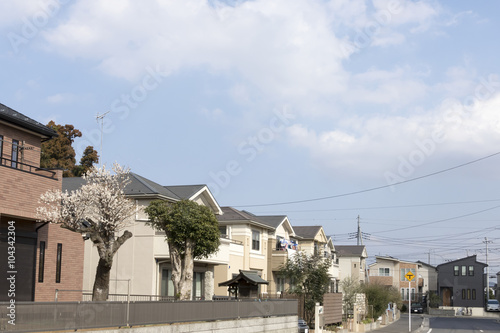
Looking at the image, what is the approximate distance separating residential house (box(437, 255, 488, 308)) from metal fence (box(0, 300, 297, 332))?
77993mm

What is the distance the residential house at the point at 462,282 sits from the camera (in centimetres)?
9569

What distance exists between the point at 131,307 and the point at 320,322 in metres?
13.4

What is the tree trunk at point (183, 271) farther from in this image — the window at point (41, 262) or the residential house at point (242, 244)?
the residential house at point (242, 244)

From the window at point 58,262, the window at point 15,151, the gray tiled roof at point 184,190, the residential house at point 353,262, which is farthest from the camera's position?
the residential house at point 353,262

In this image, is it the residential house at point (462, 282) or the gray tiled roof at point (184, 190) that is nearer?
the gray tiled roof at point (184, 190)

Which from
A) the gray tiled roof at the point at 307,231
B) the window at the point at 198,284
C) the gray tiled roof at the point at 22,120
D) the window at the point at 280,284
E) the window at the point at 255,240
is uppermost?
the gray tiled roof at the point at 22,120

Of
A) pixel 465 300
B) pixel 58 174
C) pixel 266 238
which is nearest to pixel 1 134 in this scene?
pixel 58 174

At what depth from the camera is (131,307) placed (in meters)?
19.3

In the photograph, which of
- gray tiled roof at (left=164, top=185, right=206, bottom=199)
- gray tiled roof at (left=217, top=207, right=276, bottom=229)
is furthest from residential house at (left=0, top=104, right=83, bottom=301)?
gray tiled roof at (left=217, top=207, right=276, bottom=229)

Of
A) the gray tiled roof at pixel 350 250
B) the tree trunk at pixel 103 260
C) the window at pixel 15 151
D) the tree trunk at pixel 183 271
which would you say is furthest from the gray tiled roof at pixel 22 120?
the gray tiled roof at pixel 350 250

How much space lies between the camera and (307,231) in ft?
206

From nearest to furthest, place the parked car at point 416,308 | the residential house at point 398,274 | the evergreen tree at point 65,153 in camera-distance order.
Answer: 1. the evergreen tree at point 65,153
2. the parked car at point 416,308
3. the residential house at point 398,274

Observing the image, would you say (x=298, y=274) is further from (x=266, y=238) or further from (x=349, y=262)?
(x=349, y=262)

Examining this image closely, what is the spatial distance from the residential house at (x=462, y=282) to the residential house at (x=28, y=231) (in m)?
82.8
